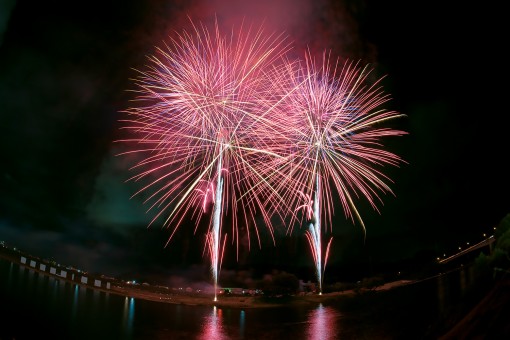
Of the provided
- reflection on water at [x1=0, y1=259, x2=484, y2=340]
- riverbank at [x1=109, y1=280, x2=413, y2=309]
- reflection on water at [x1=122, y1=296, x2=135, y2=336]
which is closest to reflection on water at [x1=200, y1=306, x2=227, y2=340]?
reflection on water at [x1=0, y1=259, x2=484, y2=340]

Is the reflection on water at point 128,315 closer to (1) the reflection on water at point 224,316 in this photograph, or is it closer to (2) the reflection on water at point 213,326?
(1) the reflection on water at point 224,316

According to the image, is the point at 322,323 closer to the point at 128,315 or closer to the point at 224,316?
the point at 224,316

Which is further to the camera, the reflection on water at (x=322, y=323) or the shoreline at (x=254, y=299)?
the shoreline at (x=254, y=299)

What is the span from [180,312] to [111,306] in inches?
235

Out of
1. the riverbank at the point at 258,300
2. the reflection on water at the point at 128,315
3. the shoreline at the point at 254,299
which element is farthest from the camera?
the riverbank at the point at 258,300

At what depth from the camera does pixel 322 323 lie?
1948 cm

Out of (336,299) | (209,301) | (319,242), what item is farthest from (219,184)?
(336,299)

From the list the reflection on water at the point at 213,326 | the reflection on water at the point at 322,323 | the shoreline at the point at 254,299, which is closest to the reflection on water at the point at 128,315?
the shoreline at the point at 254,299

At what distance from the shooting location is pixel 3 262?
31.4 metres

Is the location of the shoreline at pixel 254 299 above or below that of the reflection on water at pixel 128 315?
above

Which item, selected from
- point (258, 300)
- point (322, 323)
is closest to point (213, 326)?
point (322, 323)

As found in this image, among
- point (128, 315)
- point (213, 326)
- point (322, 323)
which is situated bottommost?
point (128, 315)

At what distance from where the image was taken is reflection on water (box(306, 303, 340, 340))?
54.1 feet

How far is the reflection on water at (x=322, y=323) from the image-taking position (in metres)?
16.5
